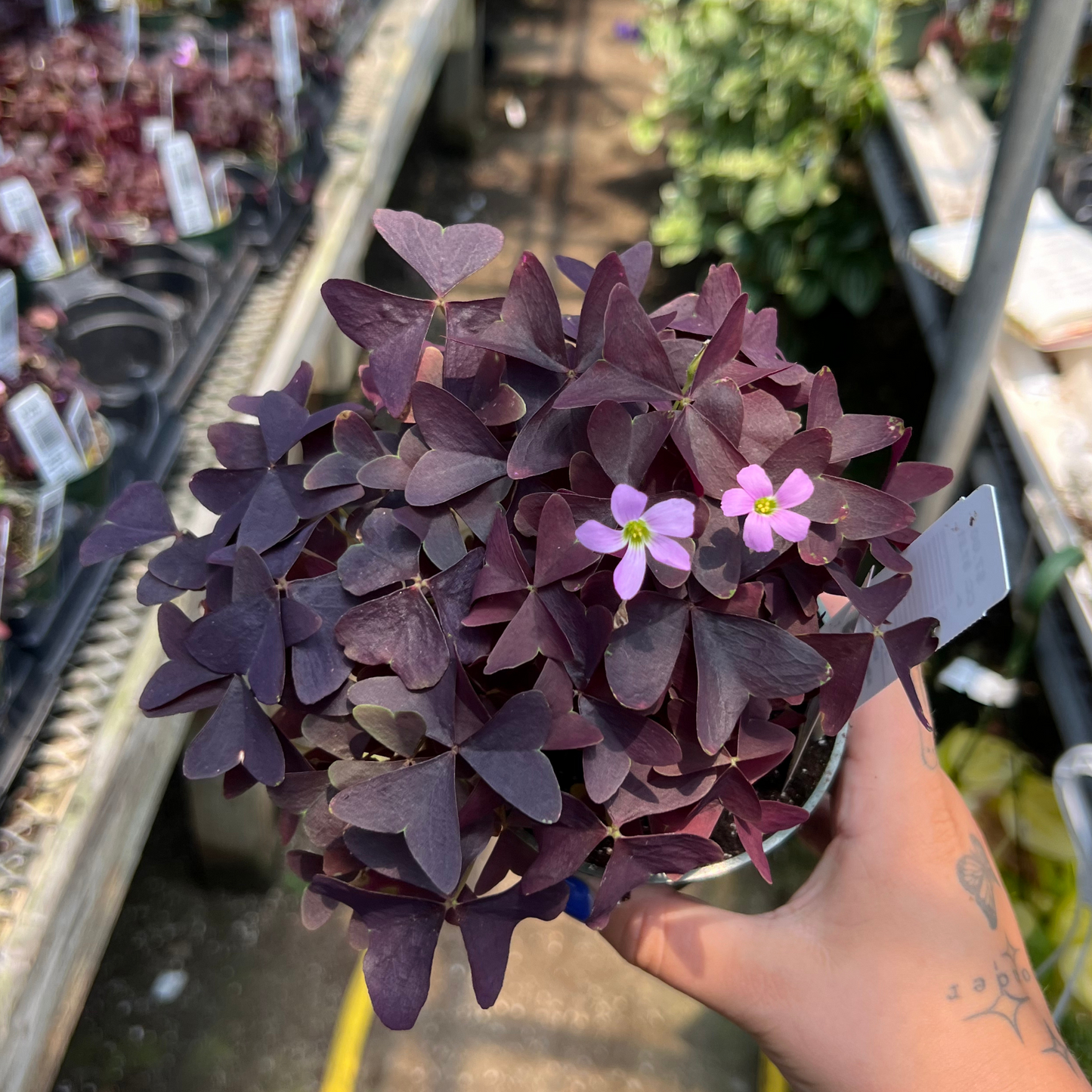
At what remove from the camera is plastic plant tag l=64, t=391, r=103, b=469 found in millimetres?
1066

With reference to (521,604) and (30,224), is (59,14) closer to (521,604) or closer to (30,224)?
(30,224)

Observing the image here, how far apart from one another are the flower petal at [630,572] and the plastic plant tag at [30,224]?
1074 millimetres

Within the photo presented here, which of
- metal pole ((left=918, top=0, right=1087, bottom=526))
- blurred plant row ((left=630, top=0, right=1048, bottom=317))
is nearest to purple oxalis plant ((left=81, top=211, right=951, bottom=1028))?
metal pole ((left=918, top=0, right=1087, bottom=526))

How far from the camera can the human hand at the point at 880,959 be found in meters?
0.66

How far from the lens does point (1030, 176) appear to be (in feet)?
3.31

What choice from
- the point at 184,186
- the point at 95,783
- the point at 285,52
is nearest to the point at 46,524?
the point at 95,783

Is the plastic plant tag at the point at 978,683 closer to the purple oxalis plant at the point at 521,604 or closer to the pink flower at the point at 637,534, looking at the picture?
the purple oxalis plant at the point at 521,604

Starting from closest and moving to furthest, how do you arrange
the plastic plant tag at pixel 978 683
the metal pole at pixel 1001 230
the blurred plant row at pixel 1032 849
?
the metal pole at pixel 1001 230, the blurred plant row at pixel 1032 849, the plastic plant tag at pixel 978 683

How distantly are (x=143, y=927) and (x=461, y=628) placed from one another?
1305 millimetres

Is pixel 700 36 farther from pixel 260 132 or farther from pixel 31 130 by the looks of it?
pixel 31 130

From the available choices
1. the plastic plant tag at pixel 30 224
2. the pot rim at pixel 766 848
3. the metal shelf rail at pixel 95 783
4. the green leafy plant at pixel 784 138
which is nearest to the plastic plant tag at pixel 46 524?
the metal shelf rail at pixel 95 783

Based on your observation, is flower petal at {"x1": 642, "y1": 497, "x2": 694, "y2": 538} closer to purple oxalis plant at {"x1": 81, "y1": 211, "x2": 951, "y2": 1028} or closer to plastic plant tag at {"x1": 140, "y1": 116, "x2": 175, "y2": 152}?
purple oxalis plant at {"x1": 81, "y1": 211, "x2": 951, "y2": 1028}

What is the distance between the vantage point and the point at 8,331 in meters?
1.03

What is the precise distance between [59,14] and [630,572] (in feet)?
5.70
